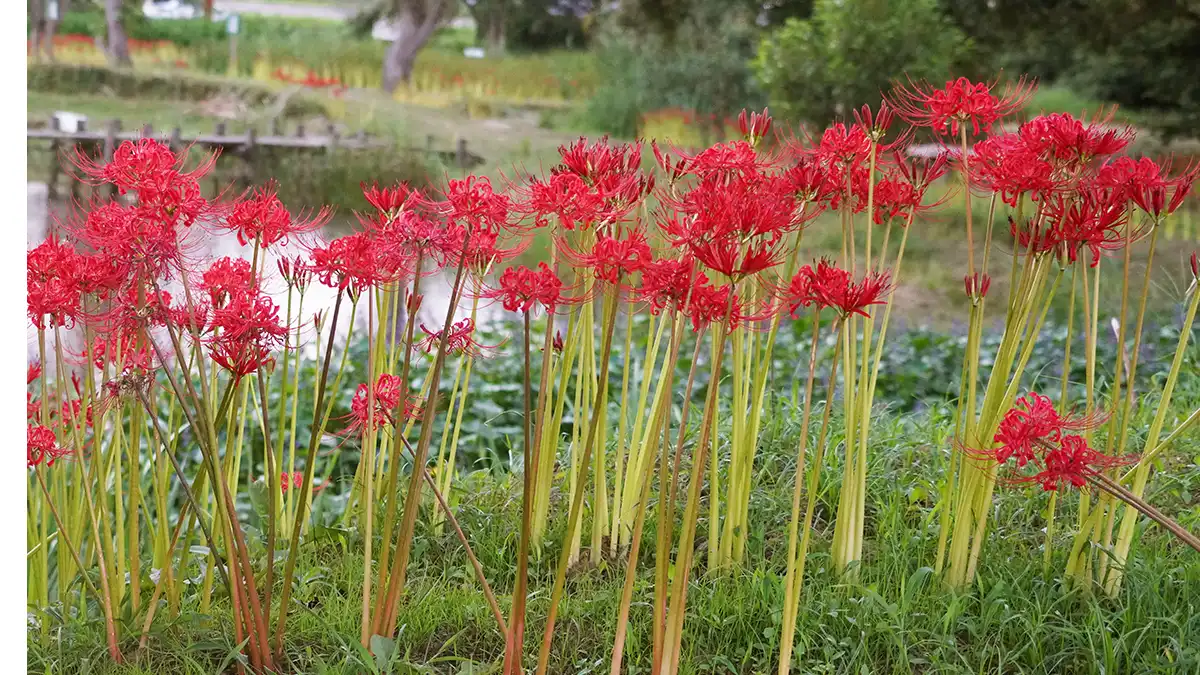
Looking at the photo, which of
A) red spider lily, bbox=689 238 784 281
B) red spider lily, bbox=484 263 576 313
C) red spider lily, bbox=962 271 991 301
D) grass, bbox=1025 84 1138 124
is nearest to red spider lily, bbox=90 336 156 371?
red spider lily, bbox=484 263 576 313

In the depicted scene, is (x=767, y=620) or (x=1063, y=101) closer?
(x=767, y=620)

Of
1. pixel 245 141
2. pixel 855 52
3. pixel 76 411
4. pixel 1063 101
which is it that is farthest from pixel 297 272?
pixel 1063 101

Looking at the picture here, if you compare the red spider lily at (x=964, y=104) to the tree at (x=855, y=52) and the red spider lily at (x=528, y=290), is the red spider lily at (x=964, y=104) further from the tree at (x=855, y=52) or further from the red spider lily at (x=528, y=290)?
the tree at (x=855, y=52)

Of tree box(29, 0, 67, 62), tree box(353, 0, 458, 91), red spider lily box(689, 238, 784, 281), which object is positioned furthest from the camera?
tree box(353, 0, 458, 91)

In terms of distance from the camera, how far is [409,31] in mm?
3928

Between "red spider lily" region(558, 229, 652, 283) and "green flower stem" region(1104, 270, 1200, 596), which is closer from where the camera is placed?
"red spider lily" region(558, 229, 652, 283)

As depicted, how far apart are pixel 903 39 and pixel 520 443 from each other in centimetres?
259

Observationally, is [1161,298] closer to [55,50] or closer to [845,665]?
[845,665]

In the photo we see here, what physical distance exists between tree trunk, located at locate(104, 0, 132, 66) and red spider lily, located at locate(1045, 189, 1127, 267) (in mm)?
3319

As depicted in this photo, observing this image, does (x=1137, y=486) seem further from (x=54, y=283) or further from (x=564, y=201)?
(x=54, y=283)

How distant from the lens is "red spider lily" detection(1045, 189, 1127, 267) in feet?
3.13

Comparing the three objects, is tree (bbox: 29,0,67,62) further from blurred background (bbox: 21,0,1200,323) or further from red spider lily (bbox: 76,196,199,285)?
red spider lily (bbox: 76,196,199,285)

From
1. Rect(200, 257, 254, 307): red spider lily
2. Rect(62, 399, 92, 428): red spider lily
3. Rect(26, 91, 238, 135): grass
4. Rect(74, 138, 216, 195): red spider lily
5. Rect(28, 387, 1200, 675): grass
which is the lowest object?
Rect(28, 387, 1200, 675): grass

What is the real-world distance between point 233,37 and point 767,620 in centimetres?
327
